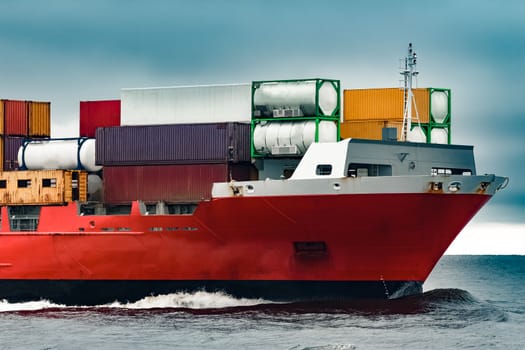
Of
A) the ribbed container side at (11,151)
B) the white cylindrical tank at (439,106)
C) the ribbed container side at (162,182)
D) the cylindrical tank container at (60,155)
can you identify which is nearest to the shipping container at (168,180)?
the ribbed container side at (162,182)

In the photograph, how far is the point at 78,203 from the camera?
48.1 metres

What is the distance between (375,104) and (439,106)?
3.23m

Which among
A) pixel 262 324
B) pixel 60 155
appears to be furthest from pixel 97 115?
pixel 262 324

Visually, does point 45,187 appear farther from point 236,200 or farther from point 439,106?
point 439,106

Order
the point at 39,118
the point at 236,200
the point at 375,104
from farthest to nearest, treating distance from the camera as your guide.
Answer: the point at 39,118 < the point at 375,104 < the point at 236,200

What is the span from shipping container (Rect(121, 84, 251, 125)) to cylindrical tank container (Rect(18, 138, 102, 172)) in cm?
234

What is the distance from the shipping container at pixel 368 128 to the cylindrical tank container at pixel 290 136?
72.4 inches

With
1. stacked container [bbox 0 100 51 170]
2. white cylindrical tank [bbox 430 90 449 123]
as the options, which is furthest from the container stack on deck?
white cylindrical tank [bbox 430 90 449 123]

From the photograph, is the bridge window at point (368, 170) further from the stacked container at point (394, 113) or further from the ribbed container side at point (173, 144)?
the ribbed container side at point (173, 144)

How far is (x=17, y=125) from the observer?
5191 centimetres

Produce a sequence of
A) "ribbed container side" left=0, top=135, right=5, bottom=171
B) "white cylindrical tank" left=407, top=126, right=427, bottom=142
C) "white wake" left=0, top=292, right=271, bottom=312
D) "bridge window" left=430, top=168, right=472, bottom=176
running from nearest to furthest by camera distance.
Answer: "bridge window" left=430, top=168, right=472, bottom=176 < "white wake" left=0, top=292, right=271, bottom=312 < "white cylindrical tank" left=407, top=126, right=427, bottom=142 < "ribbed container side" left=0, top=135, right=5, bottom=171

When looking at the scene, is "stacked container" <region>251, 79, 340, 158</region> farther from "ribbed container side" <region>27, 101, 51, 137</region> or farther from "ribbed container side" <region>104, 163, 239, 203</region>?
"ribbed container side" <region>27, 101, 51, 137</region>

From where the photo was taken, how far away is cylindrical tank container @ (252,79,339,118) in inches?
1758

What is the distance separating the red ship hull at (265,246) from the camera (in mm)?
42906
